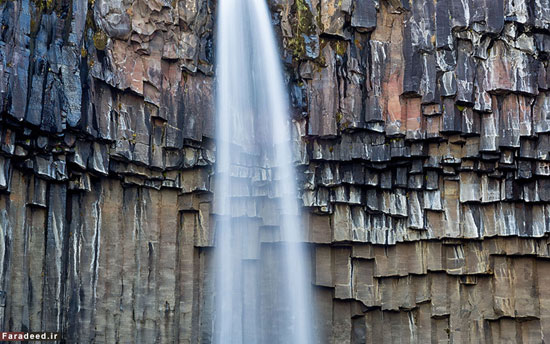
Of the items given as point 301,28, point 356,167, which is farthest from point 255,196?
point 301,28

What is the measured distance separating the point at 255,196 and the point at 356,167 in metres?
2.84

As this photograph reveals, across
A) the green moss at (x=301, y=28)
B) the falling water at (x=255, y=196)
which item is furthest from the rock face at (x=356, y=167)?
the falling water at (x=255, y=196)

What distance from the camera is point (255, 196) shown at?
69.4 feet

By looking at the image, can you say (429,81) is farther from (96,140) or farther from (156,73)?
(96,140)

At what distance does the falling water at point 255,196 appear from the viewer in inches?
821

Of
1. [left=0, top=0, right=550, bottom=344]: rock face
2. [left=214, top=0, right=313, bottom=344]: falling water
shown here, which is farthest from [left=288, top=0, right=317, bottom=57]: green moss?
[left=214, top=0, right=313, bottom=344]: falling water

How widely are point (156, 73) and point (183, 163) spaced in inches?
95.4

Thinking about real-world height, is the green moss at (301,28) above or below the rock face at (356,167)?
above

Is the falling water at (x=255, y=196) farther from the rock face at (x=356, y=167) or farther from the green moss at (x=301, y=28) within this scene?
the green moss at (x=301, y=28)

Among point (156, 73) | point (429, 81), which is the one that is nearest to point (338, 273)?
point (429, 81)

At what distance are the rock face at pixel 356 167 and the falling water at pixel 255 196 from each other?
23 cm

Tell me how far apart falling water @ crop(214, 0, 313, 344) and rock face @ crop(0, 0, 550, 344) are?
0.23 metres

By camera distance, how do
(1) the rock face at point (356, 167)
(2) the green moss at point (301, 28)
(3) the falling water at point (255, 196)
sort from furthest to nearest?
(2) the green moss at point (301, 28), (3) the falling water at point (255, 196), (1) the rock face at point (356, 167)

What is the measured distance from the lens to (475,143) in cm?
2080
